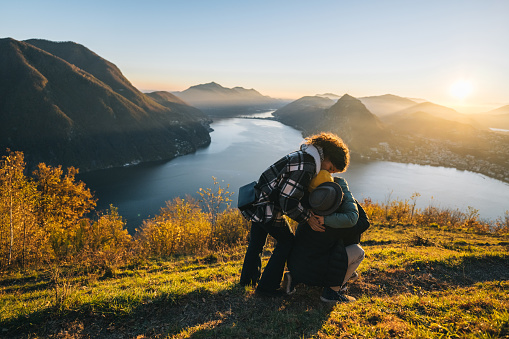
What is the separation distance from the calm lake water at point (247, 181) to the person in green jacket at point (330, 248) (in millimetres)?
61467

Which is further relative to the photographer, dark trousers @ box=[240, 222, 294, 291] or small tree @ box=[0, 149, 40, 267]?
small tree @ box=[0, 149, 40, 267]

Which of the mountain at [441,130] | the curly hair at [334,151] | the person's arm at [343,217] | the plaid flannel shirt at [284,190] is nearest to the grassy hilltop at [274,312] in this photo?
the person's arm at [343,217]

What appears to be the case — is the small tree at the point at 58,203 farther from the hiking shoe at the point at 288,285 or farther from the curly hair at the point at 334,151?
the curly hair at the point at 334,151

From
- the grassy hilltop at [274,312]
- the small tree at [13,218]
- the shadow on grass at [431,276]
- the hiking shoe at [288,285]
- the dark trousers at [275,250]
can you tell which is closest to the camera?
the grassy hilltop at [274,312]

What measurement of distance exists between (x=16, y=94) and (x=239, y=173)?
5034 inches

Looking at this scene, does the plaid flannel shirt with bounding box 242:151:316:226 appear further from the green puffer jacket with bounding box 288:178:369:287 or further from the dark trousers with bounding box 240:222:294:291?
the green puffer jacket with bounding box 288:178:369:287

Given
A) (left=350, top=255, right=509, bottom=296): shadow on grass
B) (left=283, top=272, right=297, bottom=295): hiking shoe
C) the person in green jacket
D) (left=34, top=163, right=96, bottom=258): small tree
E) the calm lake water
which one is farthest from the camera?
the calm lake water

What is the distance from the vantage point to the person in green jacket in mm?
3885

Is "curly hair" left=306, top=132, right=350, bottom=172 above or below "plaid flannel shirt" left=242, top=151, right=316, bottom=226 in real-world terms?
above

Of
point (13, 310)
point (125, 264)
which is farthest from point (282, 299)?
point (125, 264)

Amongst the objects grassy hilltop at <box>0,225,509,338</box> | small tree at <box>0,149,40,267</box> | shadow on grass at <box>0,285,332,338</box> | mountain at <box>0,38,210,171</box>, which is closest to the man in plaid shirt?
shadow on grass at <box>0,285,332,338</box>

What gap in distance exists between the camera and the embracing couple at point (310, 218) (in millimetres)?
Answer: 3662

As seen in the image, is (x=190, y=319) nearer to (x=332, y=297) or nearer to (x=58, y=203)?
(x=332, y=297)

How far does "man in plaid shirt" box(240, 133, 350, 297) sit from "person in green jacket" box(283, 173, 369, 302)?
171 millimetres
